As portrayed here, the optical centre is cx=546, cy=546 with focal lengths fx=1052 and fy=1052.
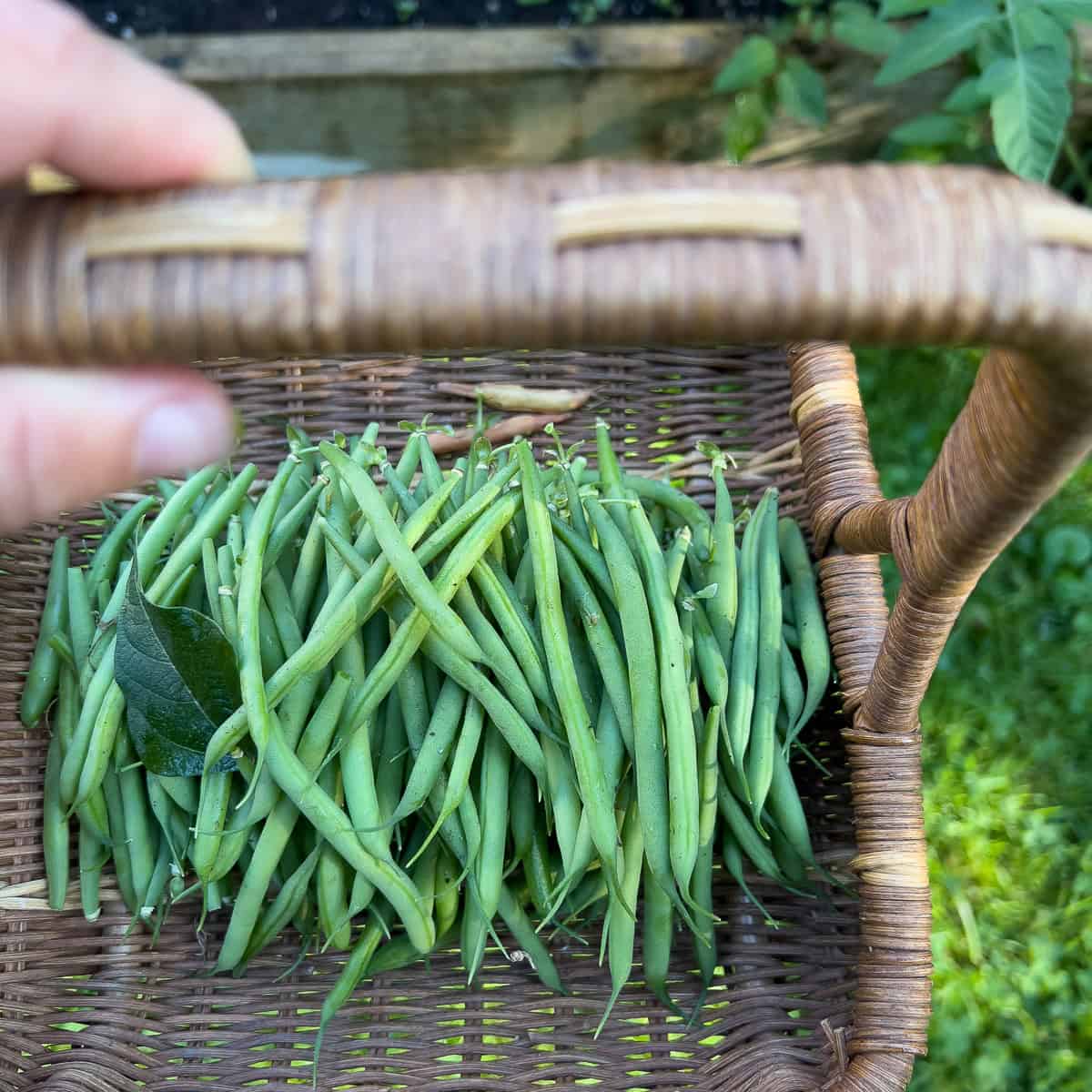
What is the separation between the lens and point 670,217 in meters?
0.42

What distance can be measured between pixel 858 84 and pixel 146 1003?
1588mm

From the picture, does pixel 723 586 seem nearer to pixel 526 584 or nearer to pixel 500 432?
pixel 526 584

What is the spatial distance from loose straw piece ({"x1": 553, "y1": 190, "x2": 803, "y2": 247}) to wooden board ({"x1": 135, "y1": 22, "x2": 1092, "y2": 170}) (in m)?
1.36

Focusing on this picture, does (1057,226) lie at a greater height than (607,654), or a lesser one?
greater

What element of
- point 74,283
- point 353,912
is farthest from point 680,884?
point 74,283

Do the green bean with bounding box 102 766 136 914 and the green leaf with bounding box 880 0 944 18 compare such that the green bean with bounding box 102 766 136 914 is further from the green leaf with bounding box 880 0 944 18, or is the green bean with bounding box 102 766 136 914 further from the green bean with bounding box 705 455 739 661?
the green leaf with bounding box 880 0 944 18

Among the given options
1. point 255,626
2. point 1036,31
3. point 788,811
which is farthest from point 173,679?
point 1036,31

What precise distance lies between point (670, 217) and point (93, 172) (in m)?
0.25

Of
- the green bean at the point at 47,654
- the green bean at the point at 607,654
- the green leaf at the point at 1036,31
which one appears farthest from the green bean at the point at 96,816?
the green leaf at the point at 1036,31

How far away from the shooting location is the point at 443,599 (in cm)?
81

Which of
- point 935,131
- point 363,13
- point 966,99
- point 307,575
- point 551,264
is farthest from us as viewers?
point 363,13

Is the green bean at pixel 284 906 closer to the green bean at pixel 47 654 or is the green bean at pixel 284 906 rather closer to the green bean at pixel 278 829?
the green bean at pixel 278 829

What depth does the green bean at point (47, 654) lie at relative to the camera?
3.08ft

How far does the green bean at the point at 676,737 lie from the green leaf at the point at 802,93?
96cm
